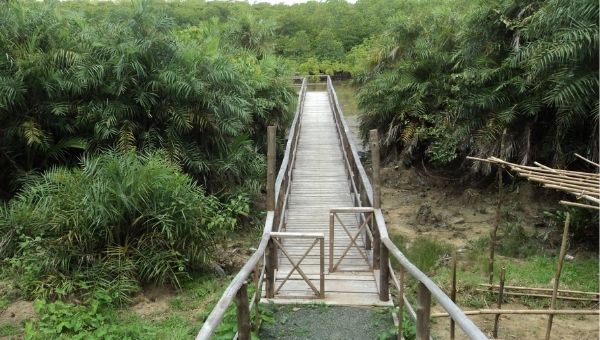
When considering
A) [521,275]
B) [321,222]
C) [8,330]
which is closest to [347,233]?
[321,222]

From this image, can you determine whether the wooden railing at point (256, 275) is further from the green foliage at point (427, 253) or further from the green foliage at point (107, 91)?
the green foliage at point (427, 253)

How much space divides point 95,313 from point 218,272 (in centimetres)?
207

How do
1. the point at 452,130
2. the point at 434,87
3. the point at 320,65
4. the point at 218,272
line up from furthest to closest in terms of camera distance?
the point at 320,65 < the point at 434,87 < the point at 452,130 < the point at 218,272

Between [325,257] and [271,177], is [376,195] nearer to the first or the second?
[325,257]

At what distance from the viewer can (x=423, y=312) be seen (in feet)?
12.1

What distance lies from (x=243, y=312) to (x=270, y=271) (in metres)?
1.72

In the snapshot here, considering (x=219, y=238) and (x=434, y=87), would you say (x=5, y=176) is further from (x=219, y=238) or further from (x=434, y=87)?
(x=434, y=87)

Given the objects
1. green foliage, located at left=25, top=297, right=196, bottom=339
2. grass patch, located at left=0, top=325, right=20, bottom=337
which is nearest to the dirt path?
green foliage, located at left=25, top=297, right=196, bottom=339

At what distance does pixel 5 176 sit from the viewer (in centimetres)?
873

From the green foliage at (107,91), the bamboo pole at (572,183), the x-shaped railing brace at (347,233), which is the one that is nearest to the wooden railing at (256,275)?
the x-shaped railing brace at (347,233)

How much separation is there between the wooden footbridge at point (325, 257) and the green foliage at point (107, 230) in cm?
112

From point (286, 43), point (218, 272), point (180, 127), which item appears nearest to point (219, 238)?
point (218, 272)

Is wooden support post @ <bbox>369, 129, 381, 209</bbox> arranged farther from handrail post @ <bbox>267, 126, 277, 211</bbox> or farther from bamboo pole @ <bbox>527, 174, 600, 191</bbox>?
bamboo pole @ <bbox>527, 174, 600, 191</bbox>

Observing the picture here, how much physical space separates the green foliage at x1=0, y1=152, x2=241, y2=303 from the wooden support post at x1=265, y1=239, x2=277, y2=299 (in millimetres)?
1609
